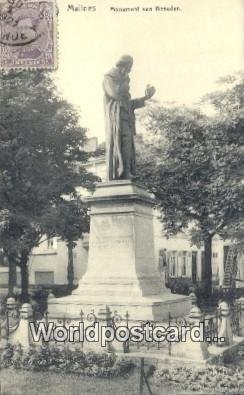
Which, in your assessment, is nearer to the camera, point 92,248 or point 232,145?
point 92,248

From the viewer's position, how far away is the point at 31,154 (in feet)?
69.3

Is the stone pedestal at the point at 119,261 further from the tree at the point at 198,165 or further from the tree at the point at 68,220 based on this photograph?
the tree at the point at 198,165

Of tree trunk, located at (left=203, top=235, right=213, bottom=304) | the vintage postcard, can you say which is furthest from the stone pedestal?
tree trunk, located at (left=203, top=235, right=213, bottom=304)

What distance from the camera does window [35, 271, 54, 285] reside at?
3903 centimetres

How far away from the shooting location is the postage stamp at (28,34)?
12.2m

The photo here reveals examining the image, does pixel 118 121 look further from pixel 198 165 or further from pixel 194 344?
pixel 198 165

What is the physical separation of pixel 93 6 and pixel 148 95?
2583 mm

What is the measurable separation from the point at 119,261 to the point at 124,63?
478 cm

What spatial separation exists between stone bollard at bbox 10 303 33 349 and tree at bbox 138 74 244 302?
1190 centimetres

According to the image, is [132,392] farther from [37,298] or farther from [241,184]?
[37,298]

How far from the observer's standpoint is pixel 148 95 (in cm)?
1367

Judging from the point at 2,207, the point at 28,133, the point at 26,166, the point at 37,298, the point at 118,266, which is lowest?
the point at 37,298

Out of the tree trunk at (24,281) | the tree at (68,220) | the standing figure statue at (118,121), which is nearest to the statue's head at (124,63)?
the standing figure statue at (118,121)

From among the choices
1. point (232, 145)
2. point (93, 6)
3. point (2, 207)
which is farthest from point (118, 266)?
point (232, 145)
